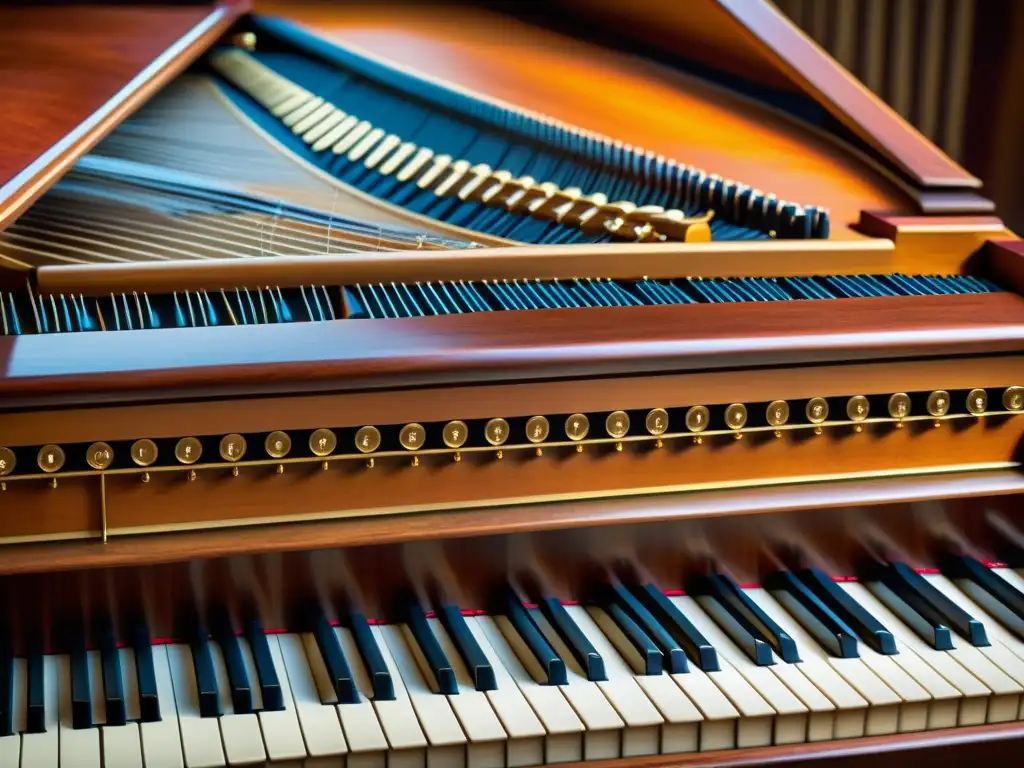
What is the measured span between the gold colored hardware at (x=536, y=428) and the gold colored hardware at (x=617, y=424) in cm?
9

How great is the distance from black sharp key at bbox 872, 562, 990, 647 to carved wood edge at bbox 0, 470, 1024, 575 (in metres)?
0.14

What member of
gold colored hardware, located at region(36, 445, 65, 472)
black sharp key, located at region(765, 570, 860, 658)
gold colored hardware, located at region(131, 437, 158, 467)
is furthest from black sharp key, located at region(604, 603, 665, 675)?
gold colored hardware, located at region(36, 445, 65, 472)

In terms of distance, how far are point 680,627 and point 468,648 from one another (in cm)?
31

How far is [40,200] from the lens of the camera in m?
2.29

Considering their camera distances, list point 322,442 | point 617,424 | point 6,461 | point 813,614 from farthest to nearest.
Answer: point 813,614
point 617,424
point 322,442
point 6,461

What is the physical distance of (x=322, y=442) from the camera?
1737 mm

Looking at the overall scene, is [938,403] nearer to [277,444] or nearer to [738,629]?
[738,629]

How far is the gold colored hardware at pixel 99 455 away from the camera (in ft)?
5.45

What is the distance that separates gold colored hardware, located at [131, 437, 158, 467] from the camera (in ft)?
5.50

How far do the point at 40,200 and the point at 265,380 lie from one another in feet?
2.82

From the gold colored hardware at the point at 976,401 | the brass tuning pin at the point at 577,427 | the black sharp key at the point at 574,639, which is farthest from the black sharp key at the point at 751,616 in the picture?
the gold colored hardware at the point at 976,401

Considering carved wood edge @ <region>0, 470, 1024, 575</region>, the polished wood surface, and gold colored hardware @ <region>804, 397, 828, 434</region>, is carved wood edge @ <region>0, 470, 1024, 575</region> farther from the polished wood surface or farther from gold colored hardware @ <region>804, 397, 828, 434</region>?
the polished wood surface

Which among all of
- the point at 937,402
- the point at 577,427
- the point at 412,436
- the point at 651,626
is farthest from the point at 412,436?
the point at 937,402

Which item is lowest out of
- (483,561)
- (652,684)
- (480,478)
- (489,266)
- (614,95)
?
(652,684)
